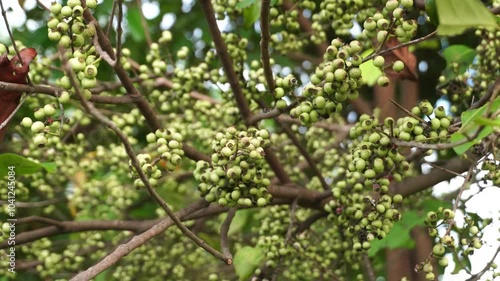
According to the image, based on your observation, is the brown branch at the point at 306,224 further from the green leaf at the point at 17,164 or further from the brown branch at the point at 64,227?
the green leaf at the point at 17,164

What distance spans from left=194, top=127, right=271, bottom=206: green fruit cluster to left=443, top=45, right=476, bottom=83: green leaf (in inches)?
35.3

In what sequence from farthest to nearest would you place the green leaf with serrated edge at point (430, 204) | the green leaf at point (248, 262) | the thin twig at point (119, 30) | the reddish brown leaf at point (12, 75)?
the green leaf with serrated edge at point (430, 204) → the green leaf at point (248, 262) → the reddish brown leaf at point (12, 75) → the thin twig at point (119, 30)

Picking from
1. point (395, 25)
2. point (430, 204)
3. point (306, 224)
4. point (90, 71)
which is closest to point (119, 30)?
point (90, 71)

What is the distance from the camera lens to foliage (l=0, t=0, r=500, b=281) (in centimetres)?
160

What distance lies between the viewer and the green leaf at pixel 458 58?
7.79 feet

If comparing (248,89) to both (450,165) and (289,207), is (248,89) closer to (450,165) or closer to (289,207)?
(289,207)

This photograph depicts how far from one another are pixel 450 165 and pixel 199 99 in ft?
3.40

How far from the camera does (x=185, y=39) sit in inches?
149

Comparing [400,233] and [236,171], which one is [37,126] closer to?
[236,171]

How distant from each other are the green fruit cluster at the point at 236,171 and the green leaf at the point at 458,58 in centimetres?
90

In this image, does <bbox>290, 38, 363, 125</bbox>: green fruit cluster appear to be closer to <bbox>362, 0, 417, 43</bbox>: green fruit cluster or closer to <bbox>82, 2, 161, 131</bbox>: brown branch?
<bbox>362, 0, 417, 43</bbox>: green fruit cluster

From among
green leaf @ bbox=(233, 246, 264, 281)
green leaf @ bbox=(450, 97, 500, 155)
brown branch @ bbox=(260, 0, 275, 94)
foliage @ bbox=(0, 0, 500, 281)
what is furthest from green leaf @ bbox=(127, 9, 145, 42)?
green leaf @ bbox=(450, 97, 500, 155)

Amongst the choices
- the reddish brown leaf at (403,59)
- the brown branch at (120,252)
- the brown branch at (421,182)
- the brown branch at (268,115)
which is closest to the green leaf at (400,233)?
the brown branch at (421,182)

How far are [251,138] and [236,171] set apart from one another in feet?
0.32
